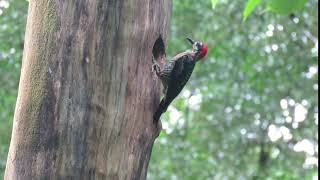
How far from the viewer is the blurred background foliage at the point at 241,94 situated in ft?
17.0

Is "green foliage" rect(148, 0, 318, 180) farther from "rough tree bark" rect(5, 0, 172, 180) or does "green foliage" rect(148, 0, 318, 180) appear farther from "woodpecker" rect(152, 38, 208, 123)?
"rough tree bark" rect(5, 0, 172, 180)

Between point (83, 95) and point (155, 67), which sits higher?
point (155, 67)

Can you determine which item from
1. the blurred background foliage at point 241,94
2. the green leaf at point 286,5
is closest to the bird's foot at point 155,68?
the green leaf at point 286,5

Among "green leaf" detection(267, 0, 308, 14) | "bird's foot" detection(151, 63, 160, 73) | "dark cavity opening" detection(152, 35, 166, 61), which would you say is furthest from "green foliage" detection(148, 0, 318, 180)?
"green leaf" detection(267, 0, 308, 14)

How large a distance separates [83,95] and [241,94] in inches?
158

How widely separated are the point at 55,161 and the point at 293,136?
469 cm

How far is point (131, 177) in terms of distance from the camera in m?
1.62

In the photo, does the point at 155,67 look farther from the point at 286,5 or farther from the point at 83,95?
the point at 286,5

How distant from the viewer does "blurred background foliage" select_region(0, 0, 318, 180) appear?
5.18m

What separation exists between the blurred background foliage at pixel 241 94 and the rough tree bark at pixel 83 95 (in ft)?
10.5

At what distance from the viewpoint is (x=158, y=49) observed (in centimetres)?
185

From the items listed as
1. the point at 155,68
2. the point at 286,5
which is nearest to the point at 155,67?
the point at 155,68

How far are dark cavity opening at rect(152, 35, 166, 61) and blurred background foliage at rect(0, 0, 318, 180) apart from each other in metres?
2.96

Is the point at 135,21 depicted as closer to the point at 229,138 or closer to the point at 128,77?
the point at 128,77
